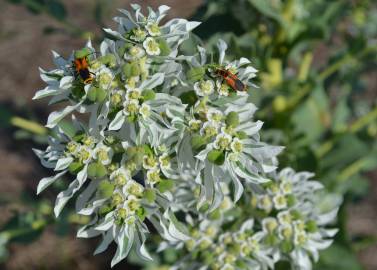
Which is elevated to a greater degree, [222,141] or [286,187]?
[222,141]

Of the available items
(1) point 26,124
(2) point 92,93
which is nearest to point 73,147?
(2) point 92,93

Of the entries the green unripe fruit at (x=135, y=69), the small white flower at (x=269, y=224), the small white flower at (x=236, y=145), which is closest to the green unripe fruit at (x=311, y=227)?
the small white flower at (x=269, y=224)

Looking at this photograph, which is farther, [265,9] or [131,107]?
[265,9]

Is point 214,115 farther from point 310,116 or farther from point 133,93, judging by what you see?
point 310,116

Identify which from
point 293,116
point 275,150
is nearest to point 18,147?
point 293,116

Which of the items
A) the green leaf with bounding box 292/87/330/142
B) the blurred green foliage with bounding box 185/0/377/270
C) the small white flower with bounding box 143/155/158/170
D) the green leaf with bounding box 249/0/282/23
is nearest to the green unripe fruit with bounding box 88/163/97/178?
the small white flower with bounding box 143/155/158/170

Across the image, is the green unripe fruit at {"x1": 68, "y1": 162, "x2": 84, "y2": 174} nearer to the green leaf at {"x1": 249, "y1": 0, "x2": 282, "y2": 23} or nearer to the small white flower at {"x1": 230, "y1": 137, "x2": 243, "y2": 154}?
the small white flower at {"x1": 230, "y1": 137, "x2": 243, "y2": 154}

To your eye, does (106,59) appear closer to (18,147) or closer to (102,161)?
(102,161)
